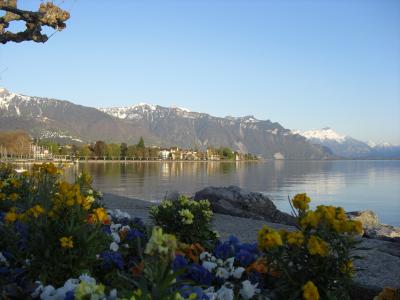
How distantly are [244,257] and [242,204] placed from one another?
463 inches

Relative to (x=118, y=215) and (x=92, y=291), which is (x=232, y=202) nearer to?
(x=118, y=215)

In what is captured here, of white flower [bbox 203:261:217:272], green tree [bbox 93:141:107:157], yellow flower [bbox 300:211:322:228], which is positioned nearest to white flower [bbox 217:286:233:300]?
white flower [bbox 203:261:217:272]

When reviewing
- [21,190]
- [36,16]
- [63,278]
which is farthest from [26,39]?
[63,278]

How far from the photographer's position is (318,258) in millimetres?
3506

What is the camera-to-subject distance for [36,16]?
44.1ft

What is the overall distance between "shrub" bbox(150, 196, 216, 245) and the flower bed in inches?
71.6

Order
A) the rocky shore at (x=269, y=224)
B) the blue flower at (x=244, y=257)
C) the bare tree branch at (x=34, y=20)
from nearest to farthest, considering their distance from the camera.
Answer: the blue flower at (x=244, y=257), the rocky shore at (x=269, y=224), the bare tree branch at (x=34, y=20)

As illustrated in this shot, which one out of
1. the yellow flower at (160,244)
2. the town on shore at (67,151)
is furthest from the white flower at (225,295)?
the town on shore at (67,151)

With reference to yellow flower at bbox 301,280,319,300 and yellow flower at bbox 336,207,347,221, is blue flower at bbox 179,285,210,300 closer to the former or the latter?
yellow flower at bbox 301,280,319,300

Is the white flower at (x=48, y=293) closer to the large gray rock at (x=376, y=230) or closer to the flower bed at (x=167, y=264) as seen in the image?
the flower bed at (x=167, y=264)

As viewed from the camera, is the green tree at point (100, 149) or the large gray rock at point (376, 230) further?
the green tree at point (100, 149)

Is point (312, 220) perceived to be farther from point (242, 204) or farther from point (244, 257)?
point (242, 204)

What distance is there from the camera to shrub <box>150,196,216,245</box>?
6906mm

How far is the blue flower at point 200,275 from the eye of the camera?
3848 mm
